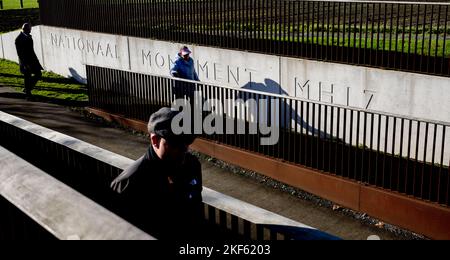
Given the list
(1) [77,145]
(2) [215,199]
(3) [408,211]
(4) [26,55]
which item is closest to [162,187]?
(2) [215,199]

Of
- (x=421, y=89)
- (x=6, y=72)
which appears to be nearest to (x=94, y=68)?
(x=421, y=89)

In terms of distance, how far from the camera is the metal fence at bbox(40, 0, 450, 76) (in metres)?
9.04

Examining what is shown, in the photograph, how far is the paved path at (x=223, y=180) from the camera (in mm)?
6859

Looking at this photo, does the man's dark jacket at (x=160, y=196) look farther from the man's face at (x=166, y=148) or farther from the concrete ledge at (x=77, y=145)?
the concrete ledge at (x=77, y=145)

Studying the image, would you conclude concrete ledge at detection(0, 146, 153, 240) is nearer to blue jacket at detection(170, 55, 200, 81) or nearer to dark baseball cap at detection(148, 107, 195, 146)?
dark baseball cap at detection(148, 107, 195, 146)

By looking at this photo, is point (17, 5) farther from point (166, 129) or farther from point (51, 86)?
point (166, 129)

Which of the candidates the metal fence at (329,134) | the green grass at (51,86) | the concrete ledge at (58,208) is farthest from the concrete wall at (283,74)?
the concrete ledge at (58,208)

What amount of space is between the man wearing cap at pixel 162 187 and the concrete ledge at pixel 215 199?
218 mm

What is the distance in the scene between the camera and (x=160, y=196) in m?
3.15

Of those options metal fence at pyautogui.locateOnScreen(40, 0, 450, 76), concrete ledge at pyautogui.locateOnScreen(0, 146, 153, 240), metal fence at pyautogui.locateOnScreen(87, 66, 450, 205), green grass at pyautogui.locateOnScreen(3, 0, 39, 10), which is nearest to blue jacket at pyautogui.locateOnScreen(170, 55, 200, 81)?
metal fence at pyautogui.locateOnScreen(87, 66, 450, 205)
